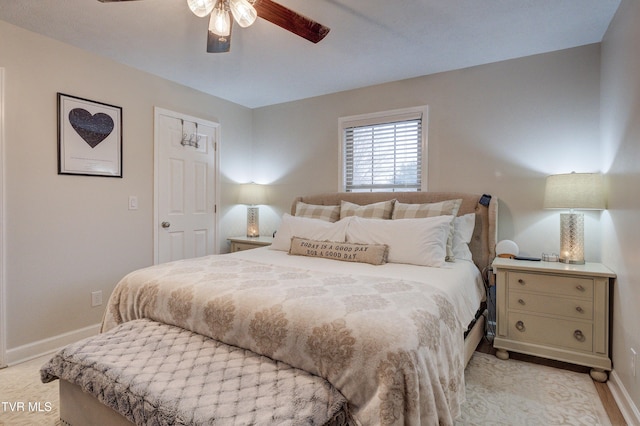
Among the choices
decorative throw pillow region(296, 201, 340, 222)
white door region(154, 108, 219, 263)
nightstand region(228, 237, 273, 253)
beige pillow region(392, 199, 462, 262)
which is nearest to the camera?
beige pillow region(392, 199, 462, 262)

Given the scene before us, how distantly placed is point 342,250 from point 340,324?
1245 millimetres

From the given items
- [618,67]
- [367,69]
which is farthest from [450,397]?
[367,69]

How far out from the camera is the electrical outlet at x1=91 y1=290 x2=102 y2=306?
2805 mm

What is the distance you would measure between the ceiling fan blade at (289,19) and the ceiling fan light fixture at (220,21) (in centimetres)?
19

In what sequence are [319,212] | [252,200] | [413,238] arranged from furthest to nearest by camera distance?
[252,200] → [319,212] → [413,238]

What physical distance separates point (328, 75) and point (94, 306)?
302cm

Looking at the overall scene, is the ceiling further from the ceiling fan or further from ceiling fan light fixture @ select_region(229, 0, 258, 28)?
ceiling fan light fixture @ select_region(229, 0, 258, 28)

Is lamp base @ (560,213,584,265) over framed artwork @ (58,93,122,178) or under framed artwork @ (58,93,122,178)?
under

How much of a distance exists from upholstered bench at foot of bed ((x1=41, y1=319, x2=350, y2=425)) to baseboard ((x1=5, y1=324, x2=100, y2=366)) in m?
1.16

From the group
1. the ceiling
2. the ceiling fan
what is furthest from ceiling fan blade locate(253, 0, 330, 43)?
the ceiling

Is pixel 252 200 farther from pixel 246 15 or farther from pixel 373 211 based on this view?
Answer: pixel 246 15

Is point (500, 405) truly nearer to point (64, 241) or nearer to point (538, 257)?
point (538, 257)

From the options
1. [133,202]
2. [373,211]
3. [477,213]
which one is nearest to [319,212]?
[373,211]

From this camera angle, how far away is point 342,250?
8.21 ft
